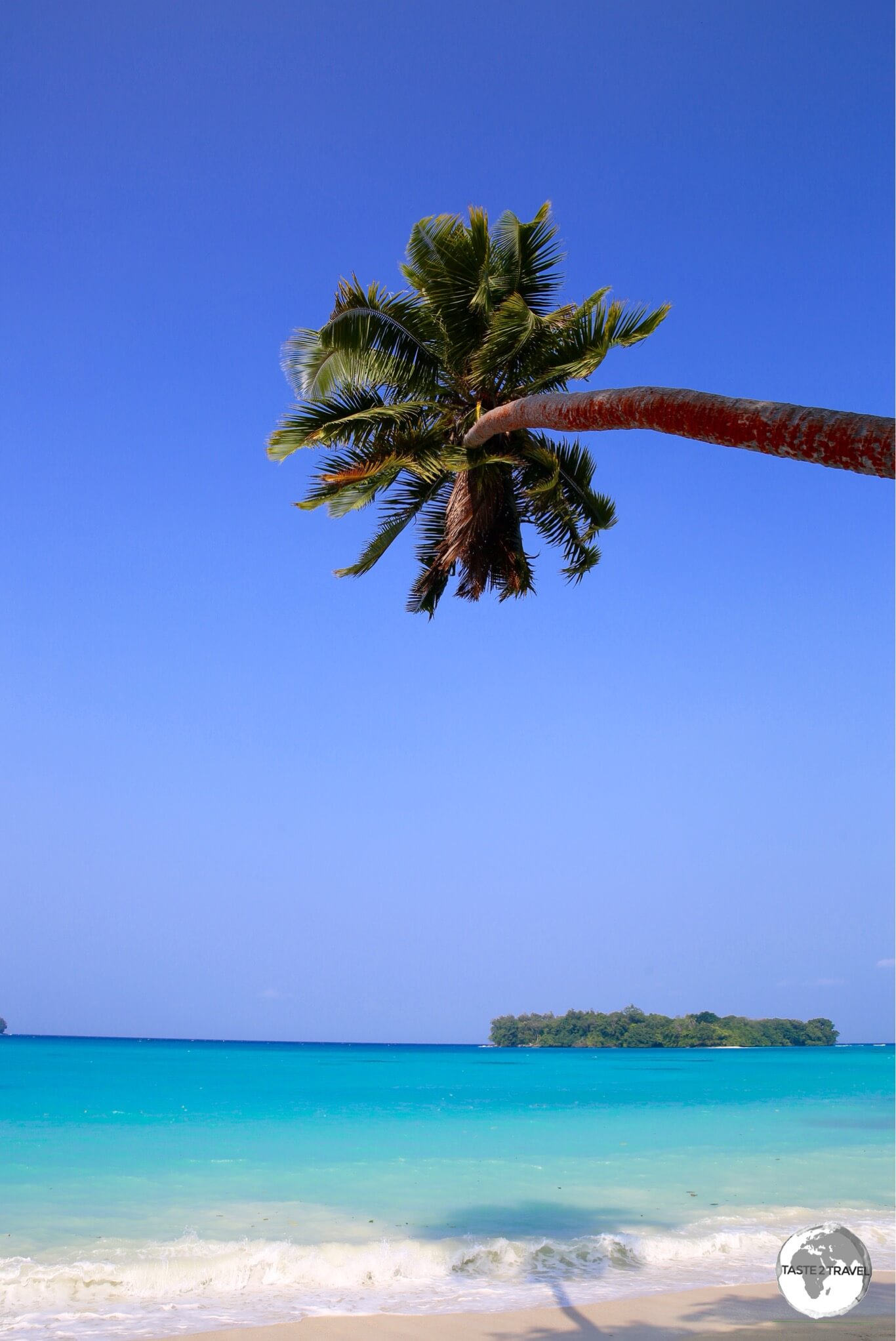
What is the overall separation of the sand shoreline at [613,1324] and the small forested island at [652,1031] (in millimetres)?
111245

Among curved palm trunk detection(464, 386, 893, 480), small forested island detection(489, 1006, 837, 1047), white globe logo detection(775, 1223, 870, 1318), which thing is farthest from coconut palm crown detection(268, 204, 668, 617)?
small forested island detection(489, 1006, 837, 1047)

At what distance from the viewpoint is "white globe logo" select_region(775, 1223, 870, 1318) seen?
397 centimetres

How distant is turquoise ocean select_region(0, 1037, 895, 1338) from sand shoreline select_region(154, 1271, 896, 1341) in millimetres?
415

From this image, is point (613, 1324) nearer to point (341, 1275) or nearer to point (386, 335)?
point (341, 1275)

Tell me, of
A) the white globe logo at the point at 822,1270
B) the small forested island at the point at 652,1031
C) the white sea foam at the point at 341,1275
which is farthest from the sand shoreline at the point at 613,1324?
the small forested island at the point at 652,1031

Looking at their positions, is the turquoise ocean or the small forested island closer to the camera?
the turquoise ocean

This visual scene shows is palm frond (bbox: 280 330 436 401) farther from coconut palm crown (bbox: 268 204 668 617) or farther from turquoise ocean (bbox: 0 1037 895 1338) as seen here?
turquoise ocean (bbox: 0 1037 895 1338)

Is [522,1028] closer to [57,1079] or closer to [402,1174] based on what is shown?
[57,1079]

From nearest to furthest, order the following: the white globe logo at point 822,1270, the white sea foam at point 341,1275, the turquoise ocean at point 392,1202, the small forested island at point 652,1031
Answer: the white globe logo at point 822,1270 < the white sea foam at point 341,1275 < the turquoise ocean at point 392,1202 < the small forested island at point 652,1031

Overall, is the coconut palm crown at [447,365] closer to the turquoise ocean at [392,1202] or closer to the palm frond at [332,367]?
the palm frond at [332,367]

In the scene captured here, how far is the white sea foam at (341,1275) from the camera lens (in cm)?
760

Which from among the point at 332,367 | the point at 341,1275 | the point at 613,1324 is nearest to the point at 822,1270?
the point at 613,1324

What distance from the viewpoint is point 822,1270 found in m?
4.03

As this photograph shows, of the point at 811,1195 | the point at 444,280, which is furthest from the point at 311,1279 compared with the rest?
the point at 444,280
